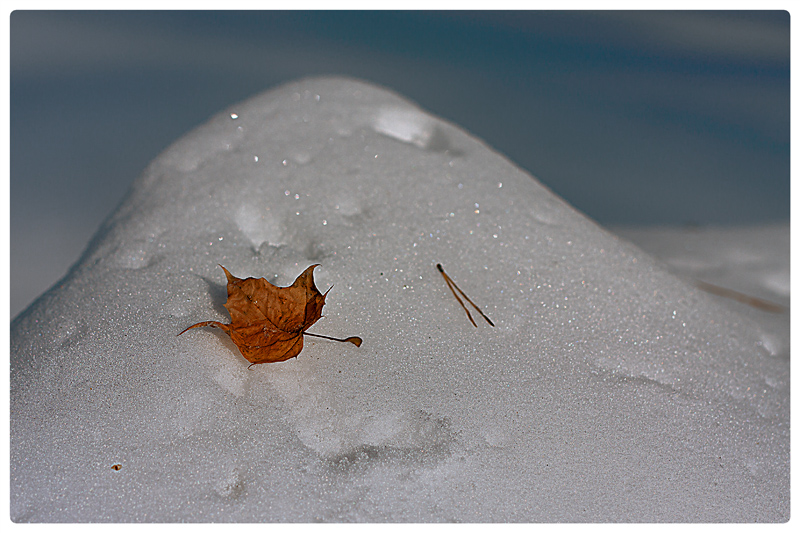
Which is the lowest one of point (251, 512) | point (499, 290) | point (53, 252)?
point (53, 252)

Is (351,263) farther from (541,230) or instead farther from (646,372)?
(646,372)

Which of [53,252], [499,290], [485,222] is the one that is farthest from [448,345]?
[53,252]

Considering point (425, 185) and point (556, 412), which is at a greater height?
point (425, 185)
